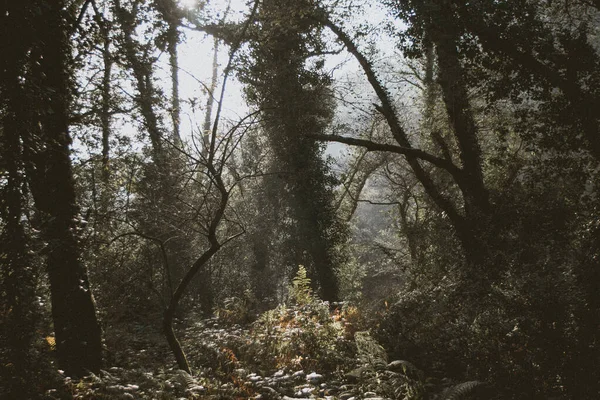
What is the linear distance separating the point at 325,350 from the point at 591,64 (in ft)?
24.9

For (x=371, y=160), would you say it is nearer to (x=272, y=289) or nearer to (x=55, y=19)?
(x=272, y=289)

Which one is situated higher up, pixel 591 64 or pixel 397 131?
pixel 397 131

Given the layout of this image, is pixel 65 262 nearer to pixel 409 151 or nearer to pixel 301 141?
pixel 409 151

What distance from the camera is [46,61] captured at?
6.00m

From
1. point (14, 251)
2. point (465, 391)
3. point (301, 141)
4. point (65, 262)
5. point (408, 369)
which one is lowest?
point (465, 391)

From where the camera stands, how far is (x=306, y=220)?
1662 centimetres

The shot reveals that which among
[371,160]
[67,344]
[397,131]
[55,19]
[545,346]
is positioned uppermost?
[371,160]

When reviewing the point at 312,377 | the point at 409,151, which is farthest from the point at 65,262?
the point at 409,151

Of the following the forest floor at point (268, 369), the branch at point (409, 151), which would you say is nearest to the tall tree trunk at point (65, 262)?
the forest floor at point (268, 369)

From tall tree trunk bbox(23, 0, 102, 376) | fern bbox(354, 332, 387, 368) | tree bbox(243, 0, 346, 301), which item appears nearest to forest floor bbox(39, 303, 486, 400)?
fern bbox(354, 332, 387, 368)

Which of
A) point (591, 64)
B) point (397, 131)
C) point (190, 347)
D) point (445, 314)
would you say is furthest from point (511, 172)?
point (190, 347)

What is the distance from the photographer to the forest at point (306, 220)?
4.41 m

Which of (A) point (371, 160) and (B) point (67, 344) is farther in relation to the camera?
(A) point (371, 160)

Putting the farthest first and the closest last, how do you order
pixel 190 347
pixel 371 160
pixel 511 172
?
pixel 371 160 → pixel 511 172 → pixel 190 347
